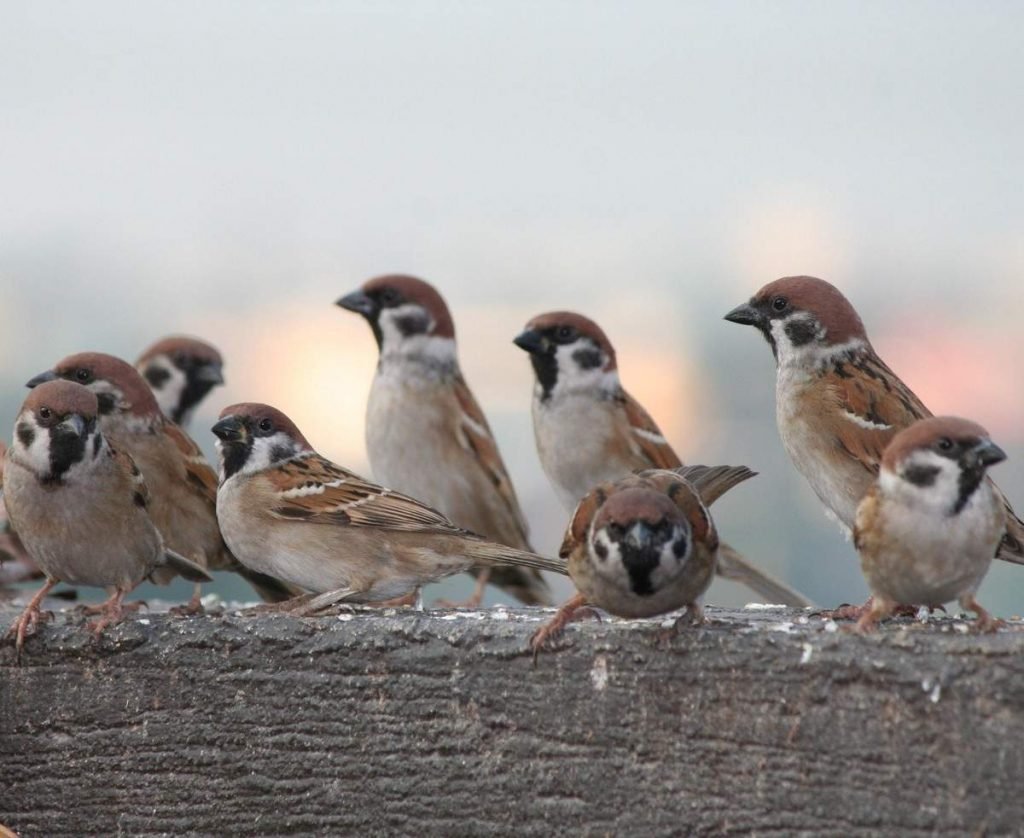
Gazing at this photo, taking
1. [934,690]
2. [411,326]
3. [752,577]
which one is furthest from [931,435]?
[411,326]

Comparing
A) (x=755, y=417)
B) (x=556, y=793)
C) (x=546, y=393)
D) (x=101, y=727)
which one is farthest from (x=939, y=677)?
(x=755, y=417)

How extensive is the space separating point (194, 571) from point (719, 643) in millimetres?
1525

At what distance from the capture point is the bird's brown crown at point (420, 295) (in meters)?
4.81

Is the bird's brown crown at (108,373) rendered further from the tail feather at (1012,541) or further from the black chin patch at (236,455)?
the tail feather at (1012,541)

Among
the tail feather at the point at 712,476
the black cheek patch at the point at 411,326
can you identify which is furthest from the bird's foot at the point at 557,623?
the black cheek patch at the point at 411,326

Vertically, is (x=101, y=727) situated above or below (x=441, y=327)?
below

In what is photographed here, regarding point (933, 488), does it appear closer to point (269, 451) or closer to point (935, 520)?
point (935, 520)

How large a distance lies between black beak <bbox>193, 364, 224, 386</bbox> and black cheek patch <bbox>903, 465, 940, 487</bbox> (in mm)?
2847

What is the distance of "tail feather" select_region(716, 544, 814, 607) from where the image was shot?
4191 millimetres

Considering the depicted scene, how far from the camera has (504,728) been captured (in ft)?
8.68

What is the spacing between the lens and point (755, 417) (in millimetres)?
5652

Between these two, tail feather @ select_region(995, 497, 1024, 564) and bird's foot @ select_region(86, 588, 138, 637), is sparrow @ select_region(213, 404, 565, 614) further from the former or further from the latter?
tail feather @ select_region(995, 497, 1024, 564)

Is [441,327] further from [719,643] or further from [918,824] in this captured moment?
[918,824]

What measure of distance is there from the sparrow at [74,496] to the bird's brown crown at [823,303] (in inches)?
58.0
